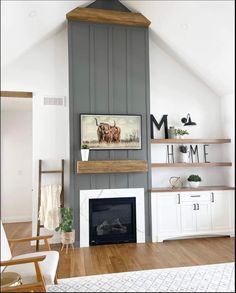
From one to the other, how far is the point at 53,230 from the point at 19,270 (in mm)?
1977

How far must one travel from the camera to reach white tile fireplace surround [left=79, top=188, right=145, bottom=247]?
3967 mm

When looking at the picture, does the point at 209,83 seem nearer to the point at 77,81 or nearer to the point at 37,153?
the point at 77,81

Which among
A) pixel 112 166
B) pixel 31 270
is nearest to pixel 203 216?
pixel 112 166

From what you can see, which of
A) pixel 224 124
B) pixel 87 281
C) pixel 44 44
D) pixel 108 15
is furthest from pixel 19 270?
pixel 224 124

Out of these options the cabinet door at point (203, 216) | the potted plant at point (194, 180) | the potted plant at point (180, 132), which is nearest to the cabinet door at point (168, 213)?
the cabinet door at point (203, 216)

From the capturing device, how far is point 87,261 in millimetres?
3326

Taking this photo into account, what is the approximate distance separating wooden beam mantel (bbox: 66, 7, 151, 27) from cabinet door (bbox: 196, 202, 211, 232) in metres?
3.22

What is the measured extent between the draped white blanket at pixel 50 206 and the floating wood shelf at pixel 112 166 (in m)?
0.63

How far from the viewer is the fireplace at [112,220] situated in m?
4.02

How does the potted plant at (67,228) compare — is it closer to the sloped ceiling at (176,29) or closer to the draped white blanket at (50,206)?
the draped white blanket at (50,206)

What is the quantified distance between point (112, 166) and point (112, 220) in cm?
90

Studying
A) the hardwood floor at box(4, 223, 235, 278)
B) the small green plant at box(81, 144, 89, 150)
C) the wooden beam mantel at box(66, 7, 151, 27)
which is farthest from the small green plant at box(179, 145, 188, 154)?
the wooden beam mantel at box(66, 7, 151, 27)

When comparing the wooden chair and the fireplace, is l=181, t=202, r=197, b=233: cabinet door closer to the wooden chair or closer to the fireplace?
the fireplace

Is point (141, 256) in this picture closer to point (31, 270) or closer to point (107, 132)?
point (31, 270)
